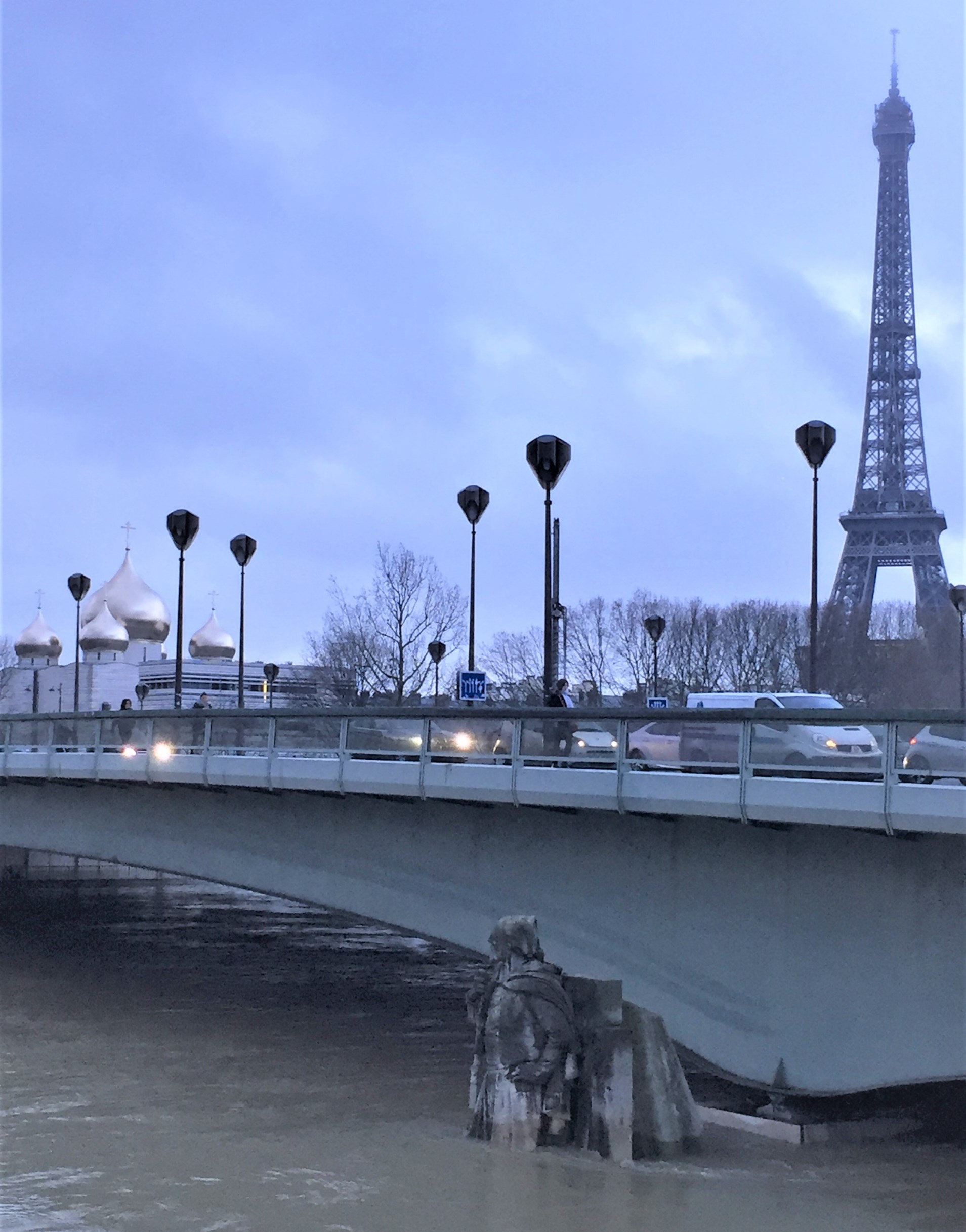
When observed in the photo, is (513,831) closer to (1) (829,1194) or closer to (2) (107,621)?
(1) (829,1194)

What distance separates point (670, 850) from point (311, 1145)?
17.7 ft

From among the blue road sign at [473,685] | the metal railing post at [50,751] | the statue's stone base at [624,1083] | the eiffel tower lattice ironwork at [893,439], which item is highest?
the eiffel tower lattice ironwork at [893,439]

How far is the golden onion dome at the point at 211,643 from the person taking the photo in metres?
116

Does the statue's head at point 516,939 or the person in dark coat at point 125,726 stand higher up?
the person in dark coat at point 125,726

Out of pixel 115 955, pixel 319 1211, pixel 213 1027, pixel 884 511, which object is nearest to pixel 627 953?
pixel 319 1211

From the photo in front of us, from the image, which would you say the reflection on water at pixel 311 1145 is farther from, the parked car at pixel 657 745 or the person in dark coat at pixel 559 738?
the person in dark coat at pixel 559 738

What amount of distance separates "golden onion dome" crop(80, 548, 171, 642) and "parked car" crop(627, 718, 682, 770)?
306 ft

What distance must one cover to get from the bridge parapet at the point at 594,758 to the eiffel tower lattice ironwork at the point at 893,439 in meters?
64.9

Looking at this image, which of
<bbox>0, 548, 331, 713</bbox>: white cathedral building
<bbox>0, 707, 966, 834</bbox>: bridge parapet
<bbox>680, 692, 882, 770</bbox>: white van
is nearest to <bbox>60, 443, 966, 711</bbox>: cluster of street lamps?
<bbox>0, 707, 966, 834</bbox>: bridge parapet

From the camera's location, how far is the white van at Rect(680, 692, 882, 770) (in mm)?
15664

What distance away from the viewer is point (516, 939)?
16.4 meters

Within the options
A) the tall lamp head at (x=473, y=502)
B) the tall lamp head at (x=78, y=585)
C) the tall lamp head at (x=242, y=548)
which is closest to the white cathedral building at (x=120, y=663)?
the tall lamp head at (x=78, y=585)

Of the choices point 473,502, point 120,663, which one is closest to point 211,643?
point 120,663

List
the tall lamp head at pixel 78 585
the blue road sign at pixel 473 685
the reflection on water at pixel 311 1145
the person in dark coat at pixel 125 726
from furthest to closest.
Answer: the tall lamp head at pixel 78 585 → the blue road sign at pixel 473 685 → the person in dark coat at pixel 125 726 → the reflection on water at pixel 311 1145
